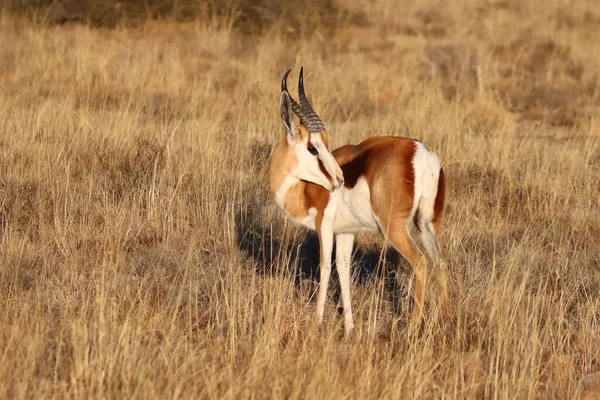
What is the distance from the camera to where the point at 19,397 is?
11.0 feet

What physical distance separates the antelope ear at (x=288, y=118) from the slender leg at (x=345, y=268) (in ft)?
2.24

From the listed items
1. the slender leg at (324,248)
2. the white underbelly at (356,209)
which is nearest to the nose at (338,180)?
the white underbelly at (356,209)

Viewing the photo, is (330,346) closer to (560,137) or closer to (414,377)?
(414,377)

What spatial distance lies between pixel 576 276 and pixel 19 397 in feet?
11.6

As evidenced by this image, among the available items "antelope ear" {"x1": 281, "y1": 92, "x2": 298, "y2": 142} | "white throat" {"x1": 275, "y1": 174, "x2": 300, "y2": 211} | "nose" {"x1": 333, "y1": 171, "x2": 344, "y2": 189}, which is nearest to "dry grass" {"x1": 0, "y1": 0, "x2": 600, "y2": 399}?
"white throat" {"x1": 275, "y1": 174, "x2": 300, "y2": 211}

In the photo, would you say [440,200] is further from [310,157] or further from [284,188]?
[284,188]

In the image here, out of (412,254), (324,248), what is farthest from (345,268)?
(412,254)

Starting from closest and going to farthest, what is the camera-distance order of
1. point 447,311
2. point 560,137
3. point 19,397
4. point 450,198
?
point 19,397 → point 447,311 → point 450,198 → point 560,137

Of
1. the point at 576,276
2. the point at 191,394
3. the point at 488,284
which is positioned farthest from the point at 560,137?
the point at 191,394

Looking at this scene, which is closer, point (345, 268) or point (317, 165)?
point (317, 165)

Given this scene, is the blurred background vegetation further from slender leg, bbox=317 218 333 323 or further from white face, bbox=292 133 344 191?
slender leg, bbox=317 218 333 323

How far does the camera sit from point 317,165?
4.75 metres

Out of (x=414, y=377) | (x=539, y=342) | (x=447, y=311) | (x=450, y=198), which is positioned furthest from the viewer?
(x=450, y=198)

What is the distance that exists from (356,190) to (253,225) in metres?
1.83
